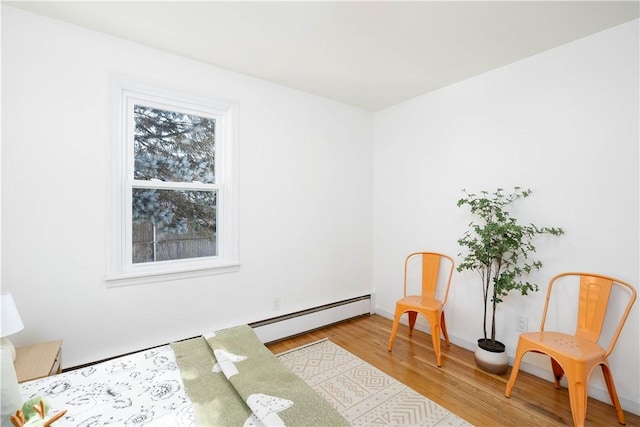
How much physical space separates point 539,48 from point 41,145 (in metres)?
3.65

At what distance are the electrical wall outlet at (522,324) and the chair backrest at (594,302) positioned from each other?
0.39 meters

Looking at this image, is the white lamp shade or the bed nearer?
the bed

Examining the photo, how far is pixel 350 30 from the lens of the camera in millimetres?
2074

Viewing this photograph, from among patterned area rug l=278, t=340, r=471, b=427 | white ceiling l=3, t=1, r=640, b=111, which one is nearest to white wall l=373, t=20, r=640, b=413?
white ceiling l=3, t=1, r=640, b=111

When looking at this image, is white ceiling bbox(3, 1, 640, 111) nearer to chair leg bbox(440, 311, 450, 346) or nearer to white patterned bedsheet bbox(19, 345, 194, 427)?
white patterned bedsheet bbox(19, 345, 194, 427)

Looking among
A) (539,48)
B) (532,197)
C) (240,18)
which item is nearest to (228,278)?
(240,18)

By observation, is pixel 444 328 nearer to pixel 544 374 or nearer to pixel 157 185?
pixel 544 374

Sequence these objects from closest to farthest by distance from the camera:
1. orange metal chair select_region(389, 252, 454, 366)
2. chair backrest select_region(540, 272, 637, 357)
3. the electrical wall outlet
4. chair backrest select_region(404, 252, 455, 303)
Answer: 1. chair backrest select_region(540, 272, 637, 357)
2. the electrical wall outlet
3. orange metal chair select_region(389, 252, 454, 366)
4. chair backrest select_region(404, 252, 455, 303)

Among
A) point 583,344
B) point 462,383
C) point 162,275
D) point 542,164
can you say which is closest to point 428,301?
point 462,383

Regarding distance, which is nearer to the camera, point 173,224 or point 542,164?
point 542,164

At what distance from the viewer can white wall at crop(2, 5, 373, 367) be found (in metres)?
1.92

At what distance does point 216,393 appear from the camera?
128 cm

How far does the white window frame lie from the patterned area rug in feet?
3.67

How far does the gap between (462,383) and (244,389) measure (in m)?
1.84
